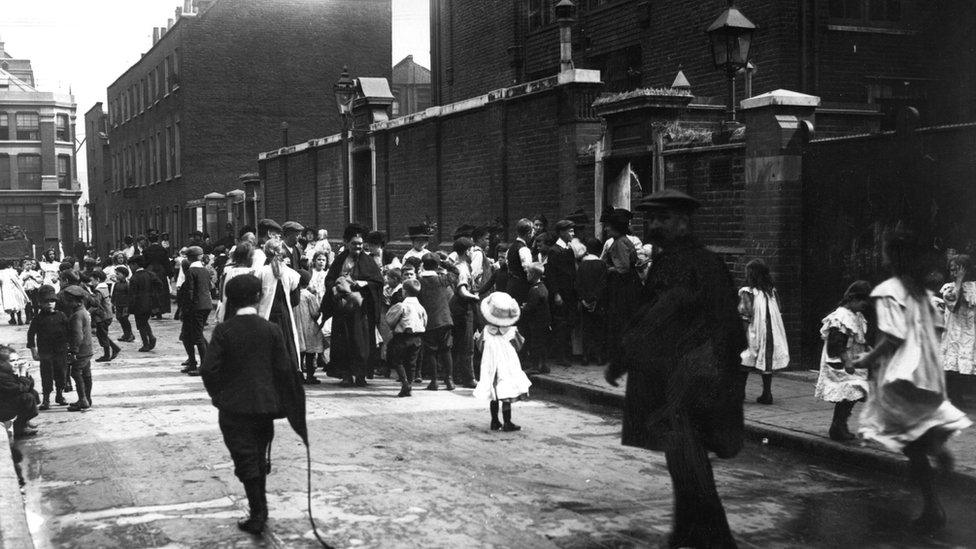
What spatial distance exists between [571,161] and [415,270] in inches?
184

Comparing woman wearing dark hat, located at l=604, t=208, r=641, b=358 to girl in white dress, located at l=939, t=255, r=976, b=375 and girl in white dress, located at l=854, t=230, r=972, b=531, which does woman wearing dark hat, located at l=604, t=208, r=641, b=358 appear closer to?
girl in white dress, located at l=939, t=255, r=976, b=375

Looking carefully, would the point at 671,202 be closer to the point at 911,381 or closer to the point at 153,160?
the point at 911,381

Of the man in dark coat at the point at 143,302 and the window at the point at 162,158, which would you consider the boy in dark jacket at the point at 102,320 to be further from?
the window at the point at 162,158

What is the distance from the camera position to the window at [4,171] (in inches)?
2815

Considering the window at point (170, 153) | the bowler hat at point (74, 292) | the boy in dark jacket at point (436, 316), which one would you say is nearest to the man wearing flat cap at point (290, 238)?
the boy in dark jacket at point (436, 316)

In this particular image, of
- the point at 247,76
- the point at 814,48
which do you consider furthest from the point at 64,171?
the point at 814,48

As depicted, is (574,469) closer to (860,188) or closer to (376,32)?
(860,188)

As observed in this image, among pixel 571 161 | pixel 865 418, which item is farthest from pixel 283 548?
pixel 571 161

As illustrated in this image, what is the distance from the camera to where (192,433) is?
30.3ft

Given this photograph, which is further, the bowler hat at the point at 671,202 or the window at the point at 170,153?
the window at the point at 170,153

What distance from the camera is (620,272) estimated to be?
12.4 m

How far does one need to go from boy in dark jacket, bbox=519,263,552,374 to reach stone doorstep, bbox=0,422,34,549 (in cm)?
644

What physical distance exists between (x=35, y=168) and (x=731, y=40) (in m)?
70.2

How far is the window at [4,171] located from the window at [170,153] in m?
32.5
